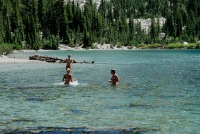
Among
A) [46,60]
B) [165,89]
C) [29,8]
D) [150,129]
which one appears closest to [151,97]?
[165,89]

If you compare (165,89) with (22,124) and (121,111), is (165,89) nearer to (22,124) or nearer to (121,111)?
(121,111)

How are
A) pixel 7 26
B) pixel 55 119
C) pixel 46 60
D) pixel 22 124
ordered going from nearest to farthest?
pixel 22 124 → pixel 55 119 → pixel 46 60 → pixel 7 26

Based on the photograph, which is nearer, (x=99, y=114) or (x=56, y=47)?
(x=99, y=114)

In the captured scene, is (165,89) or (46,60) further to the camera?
(46,60)

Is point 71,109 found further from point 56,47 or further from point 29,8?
point 29,8

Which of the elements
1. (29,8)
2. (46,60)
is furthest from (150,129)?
(29,8)

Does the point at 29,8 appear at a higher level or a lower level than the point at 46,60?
higher

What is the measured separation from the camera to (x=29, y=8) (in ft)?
652

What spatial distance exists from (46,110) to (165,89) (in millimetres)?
13602

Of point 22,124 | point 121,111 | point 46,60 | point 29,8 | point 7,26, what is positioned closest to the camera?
point 22,124

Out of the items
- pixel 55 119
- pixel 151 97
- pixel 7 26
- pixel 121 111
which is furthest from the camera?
pixel 7 26

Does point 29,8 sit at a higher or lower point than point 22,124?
higher

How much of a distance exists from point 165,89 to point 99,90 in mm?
5573

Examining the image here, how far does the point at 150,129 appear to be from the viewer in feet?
62.3
